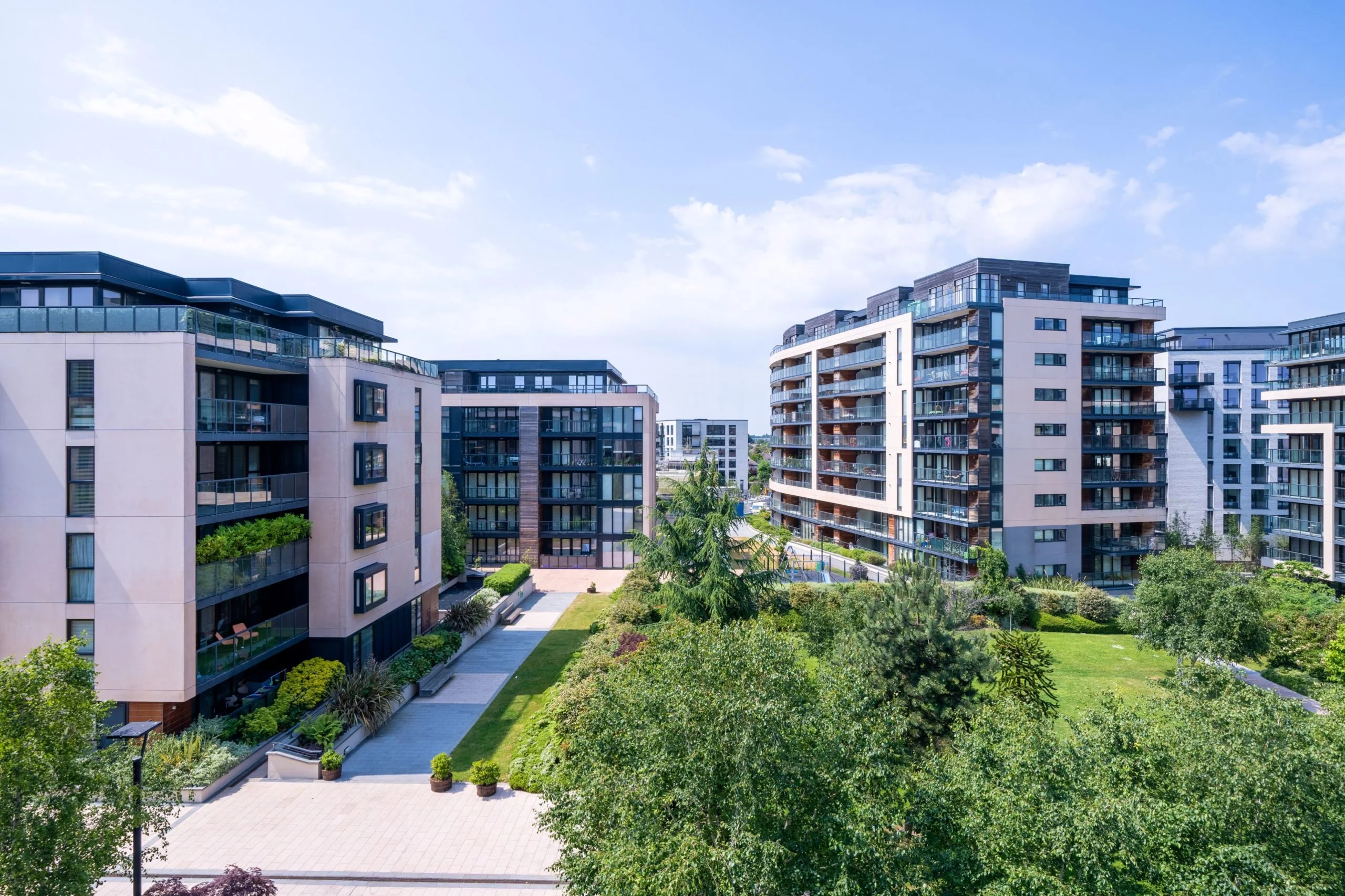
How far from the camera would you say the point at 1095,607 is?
35000 millimetres

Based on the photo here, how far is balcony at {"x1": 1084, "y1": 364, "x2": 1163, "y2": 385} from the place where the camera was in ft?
145

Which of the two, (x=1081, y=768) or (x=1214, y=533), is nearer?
(x=1081, y=768)

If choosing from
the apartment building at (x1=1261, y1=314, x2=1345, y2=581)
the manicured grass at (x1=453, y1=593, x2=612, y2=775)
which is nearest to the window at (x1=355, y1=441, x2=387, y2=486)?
the manicured grass at (x1=453, y1=593, x2=612, y2=775)

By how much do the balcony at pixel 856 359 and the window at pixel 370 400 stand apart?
36560 millimetres

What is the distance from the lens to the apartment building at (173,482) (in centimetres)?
1856

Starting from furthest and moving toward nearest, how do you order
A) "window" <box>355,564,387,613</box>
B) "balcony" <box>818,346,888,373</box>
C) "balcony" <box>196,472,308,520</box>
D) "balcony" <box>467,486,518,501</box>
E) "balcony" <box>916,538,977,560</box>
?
"balcony" <box>467,486,518,501</box>, "balcony" <box>818,346,888,373</box>, "balcony" <box>916,538,977,560</box>, "window" <box>355,564,387,613</box>, "balcony" <box>196,472,308,520</box>

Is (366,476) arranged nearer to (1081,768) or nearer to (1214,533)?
(1081,768)

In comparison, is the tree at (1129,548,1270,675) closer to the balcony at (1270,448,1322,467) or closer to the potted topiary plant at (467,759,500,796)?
the potted topiary plant at (467,759,500,796)

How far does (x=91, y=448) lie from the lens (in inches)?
737

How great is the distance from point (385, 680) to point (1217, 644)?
28541mm

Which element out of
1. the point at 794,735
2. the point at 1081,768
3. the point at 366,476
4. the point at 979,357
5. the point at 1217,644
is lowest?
the point at 1217,644

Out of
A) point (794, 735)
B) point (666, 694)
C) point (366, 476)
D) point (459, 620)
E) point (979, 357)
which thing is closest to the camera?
point (794, 735)

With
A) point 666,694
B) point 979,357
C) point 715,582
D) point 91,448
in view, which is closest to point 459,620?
point 715,582

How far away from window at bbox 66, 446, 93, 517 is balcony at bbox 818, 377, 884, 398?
45782 mm
